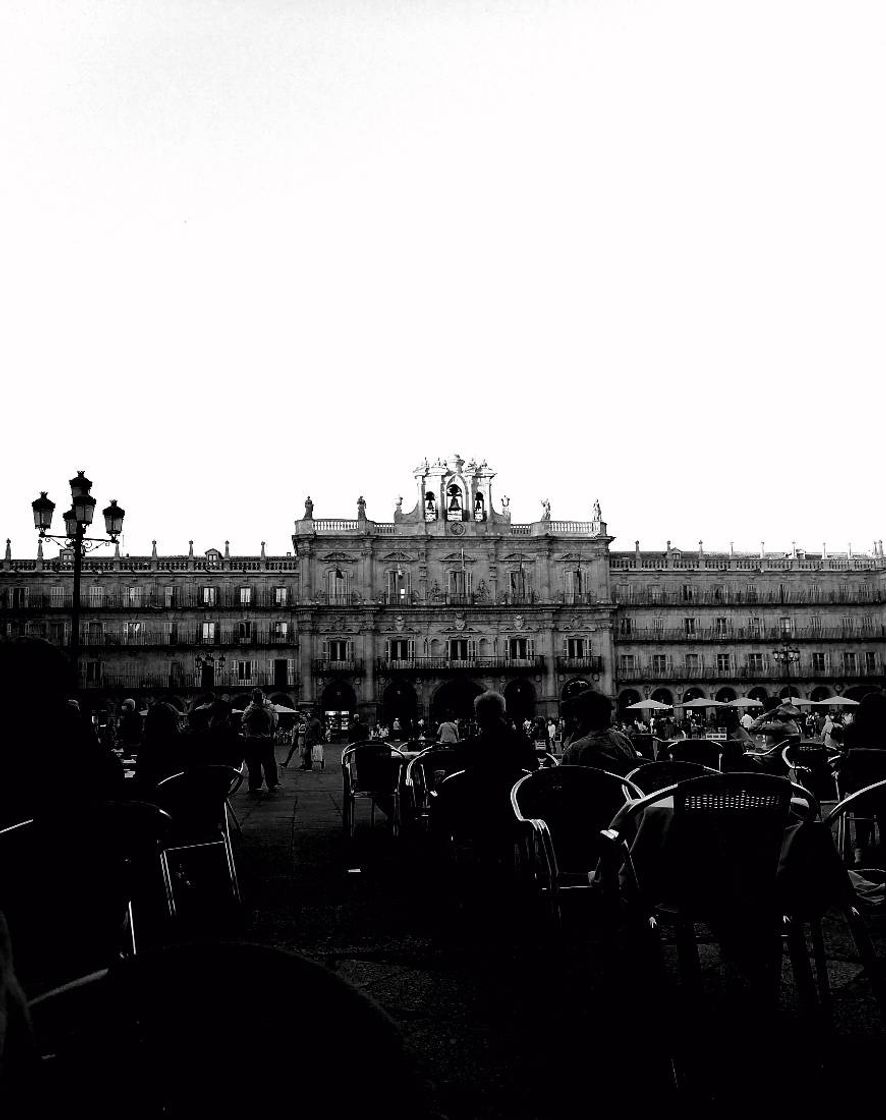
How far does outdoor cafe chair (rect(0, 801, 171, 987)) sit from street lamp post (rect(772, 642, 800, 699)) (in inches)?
1615

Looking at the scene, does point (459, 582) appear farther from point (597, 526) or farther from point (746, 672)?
point (746, 672)

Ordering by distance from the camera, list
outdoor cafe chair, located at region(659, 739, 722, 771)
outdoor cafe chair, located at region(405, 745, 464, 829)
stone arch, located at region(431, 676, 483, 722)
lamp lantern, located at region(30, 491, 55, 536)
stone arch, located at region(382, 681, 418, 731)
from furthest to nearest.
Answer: stone arch, located at region(431, 676, 483, 722) → stone arch, located at region(382, 681, 418, 731) → lamp lantern, located at region(30, 491, 55, 536) → outdoor cafe chair, located at region(659, 739, 722, 771) → outdoor cafe chair, located at region(405, 745, 464, 829)

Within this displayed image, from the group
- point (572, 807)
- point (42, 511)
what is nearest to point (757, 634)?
point (42, 511)

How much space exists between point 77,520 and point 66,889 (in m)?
11.2

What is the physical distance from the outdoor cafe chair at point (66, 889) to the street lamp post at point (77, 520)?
992 centimetres

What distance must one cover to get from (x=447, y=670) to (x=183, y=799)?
41795 mm

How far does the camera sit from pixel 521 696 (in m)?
47.3

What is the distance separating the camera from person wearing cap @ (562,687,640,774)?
551 cm

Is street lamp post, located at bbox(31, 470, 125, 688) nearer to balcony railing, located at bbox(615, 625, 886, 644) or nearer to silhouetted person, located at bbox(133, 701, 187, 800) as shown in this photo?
silhouetted person, located at bbox(133, 701, 187, 800)

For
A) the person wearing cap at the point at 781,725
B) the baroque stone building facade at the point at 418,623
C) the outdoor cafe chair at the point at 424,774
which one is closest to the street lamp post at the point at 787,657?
the baroque stone building facade at the point at 418,623

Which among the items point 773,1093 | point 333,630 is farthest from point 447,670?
point 773,1093

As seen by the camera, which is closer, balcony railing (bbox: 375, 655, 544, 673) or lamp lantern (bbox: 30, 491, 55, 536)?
lamp lantern (bbox: 30, 491, 55, 536)

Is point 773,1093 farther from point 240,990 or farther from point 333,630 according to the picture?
point 333,630

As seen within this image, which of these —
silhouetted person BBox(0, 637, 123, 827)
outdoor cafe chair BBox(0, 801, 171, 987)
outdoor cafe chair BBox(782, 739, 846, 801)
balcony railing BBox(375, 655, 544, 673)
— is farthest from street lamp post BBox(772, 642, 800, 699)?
outdoor cafe chair BBox(0, 801, 171, 987)
